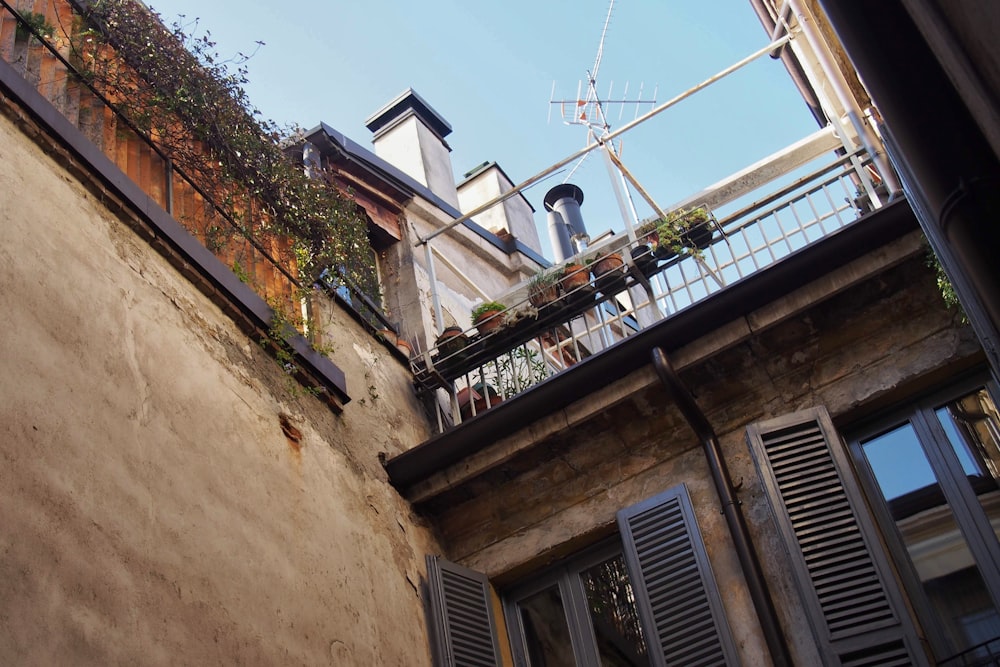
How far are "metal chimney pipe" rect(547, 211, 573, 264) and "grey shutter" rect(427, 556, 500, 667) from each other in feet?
25.3

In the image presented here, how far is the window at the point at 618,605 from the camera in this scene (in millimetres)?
6109

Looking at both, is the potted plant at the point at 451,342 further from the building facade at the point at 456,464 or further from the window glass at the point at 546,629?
the window glass at the point at 546,629

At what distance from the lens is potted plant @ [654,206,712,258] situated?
7.46m

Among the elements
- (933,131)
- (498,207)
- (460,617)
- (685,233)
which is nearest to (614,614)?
(460,617)

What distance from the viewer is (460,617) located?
6.63 meters

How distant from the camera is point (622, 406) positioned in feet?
23.0

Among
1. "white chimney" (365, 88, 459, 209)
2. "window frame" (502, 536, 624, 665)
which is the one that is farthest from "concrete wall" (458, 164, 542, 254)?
"window frame" (502, 536, 624, 665)

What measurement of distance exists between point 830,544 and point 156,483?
3.36 m

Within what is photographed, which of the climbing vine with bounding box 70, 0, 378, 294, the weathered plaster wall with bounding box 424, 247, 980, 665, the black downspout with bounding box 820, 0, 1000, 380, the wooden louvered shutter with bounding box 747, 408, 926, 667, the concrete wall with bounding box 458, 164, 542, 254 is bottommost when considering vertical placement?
the black downspout with bounding box 820, 0, 1000, 380

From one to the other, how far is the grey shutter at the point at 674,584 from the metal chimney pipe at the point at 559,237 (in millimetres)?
7807

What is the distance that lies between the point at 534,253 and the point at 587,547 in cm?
539

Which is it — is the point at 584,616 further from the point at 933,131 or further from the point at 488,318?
the point at 933,131

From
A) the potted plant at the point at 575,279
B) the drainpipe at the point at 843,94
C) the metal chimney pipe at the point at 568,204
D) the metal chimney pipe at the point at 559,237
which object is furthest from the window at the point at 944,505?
the metal chimney pipe at the point at 568,204

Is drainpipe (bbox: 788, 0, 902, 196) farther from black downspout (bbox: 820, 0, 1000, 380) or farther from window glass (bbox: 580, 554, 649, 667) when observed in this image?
black downspout (bbox: 820, 0, 1000, 380)
